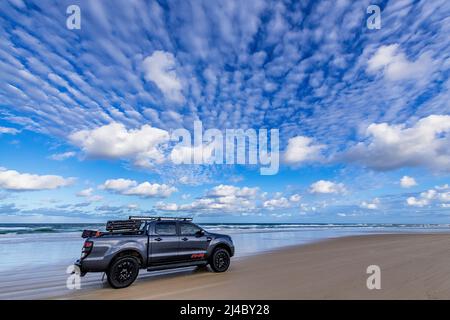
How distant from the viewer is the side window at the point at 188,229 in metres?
9.69

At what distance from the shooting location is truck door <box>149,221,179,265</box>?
8.70m

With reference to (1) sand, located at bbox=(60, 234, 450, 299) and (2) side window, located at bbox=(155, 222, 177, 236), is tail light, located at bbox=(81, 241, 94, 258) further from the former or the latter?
(2) side window, located at bbox=(155, 222, 177, 236)

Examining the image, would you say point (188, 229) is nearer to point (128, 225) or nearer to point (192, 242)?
point (192, 242)

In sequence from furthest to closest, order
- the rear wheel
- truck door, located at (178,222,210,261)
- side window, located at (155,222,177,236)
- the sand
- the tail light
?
1. truck door, located at (178,222,210,261)
2. side window, located at (155,222,177,236)
3. the rear wheel
4. the tail light
5. the sand

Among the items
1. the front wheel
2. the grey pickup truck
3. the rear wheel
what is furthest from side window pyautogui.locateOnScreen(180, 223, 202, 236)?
the rear wheel

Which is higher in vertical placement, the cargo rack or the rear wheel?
the cargo rack

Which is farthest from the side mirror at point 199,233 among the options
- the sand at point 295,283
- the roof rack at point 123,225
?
the roof rack at point 123,225

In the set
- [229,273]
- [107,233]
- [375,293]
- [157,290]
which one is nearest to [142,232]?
[107,233]

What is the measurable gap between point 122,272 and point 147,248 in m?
0.96

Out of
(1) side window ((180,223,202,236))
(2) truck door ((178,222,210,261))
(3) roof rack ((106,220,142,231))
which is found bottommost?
(2) truck door ((178,222,210,261))

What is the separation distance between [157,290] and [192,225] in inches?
111

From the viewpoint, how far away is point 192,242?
962cm

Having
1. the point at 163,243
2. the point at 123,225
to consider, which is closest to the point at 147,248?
the point at 163,243
